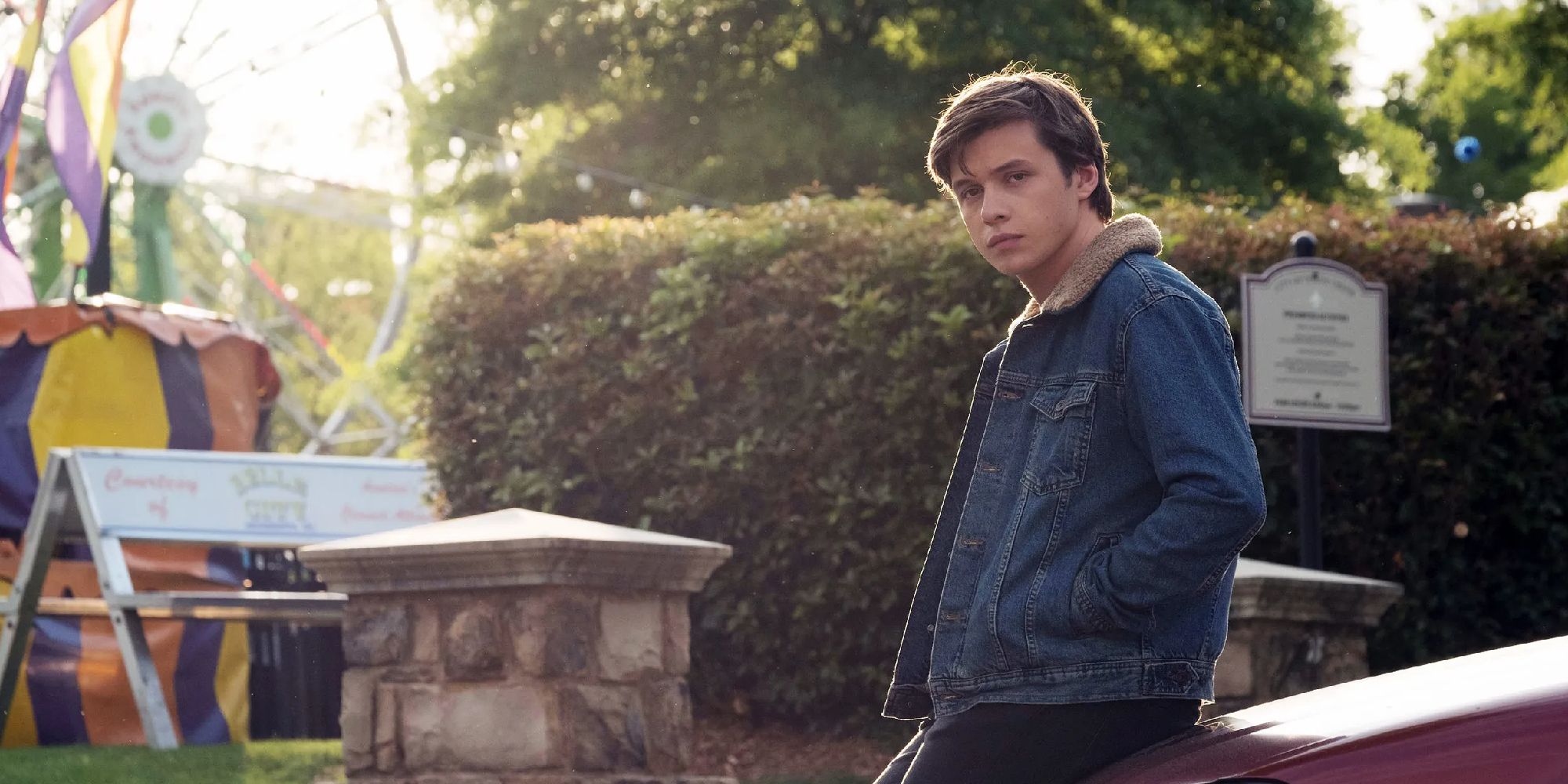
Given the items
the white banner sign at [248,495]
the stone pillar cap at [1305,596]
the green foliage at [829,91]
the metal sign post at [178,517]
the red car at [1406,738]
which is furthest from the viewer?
the green foliage at [829,91]

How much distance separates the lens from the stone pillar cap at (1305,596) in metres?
5.65

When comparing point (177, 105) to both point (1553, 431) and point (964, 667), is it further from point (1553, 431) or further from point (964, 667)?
point (964, 667)

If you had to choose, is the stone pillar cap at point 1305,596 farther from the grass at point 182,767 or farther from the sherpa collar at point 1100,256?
the sherpa collar at point 1100,256

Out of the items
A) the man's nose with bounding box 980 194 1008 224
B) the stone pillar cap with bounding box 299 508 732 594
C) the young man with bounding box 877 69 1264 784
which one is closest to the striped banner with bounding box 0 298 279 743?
the stone pillar cap with bounding box 299 508 732 594

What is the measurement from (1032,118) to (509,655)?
9.18 ft

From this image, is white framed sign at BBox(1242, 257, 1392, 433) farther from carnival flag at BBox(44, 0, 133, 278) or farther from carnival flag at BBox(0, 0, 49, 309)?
carnival flag at BBox(44, 0, 133, 278)

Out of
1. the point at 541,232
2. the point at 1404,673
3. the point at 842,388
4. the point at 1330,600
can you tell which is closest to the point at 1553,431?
the point at 1330,600

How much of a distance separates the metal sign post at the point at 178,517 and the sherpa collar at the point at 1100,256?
4.95 m

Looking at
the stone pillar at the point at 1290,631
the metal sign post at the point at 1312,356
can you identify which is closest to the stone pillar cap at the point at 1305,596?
the stone pillar at the point at 1290,631

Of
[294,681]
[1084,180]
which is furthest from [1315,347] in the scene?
[294,681]

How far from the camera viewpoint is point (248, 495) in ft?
25.8

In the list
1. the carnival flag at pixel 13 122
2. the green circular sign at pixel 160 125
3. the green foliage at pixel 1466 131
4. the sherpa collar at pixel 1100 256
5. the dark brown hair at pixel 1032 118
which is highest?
the green foliage at pixel 1466 131

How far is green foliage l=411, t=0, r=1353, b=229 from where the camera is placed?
15.6 metres

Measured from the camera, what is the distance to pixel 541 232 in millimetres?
7809
